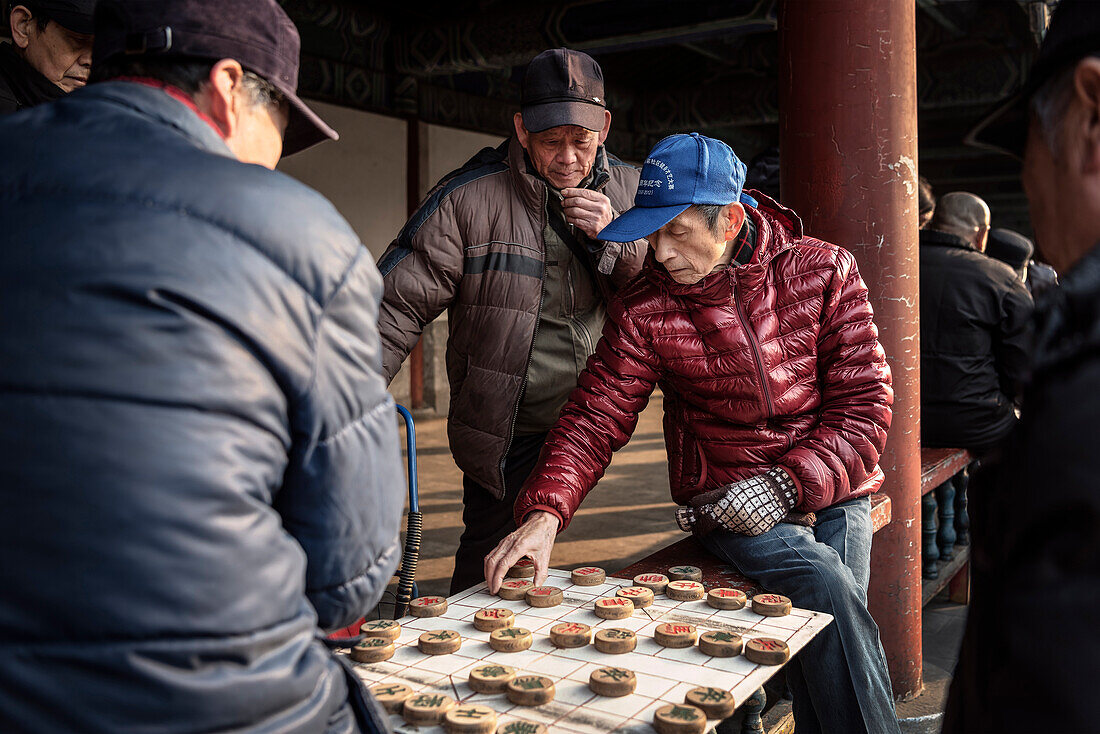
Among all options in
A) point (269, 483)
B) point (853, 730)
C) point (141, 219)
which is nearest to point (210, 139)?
point (141, 219)

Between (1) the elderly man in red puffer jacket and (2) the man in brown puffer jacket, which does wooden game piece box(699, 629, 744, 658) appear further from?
(2) the man in brown puffer jacket

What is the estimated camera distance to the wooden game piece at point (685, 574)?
7.37ft

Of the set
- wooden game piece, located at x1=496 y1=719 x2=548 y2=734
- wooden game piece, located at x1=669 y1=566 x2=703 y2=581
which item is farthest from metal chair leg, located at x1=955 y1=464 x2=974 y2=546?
wooden game piece, located at x1=496 y1=719 x2=548 y2=734

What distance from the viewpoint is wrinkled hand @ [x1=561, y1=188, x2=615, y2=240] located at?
2768 millimetres

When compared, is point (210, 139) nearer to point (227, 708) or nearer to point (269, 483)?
point (269, 483)

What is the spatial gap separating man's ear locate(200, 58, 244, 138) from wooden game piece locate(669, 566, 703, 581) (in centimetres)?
152

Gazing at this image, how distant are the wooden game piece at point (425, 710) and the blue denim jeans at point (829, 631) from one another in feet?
3.44

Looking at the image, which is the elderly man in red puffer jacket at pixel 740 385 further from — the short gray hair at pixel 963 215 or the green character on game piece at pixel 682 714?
the short gray hair at pixel 963 215

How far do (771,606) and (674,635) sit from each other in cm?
29

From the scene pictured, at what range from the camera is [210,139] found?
3.72 ft

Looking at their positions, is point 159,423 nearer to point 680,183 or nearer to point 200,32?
point 200,32

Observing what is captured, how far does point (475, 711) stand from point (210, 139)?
36.1 inches

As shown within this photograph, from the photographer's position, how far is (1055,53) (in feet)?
3.18

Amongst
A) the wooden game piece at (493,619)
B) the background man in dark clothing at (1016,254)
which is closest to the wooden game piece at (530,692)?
the wooden game piece at (493,619)
